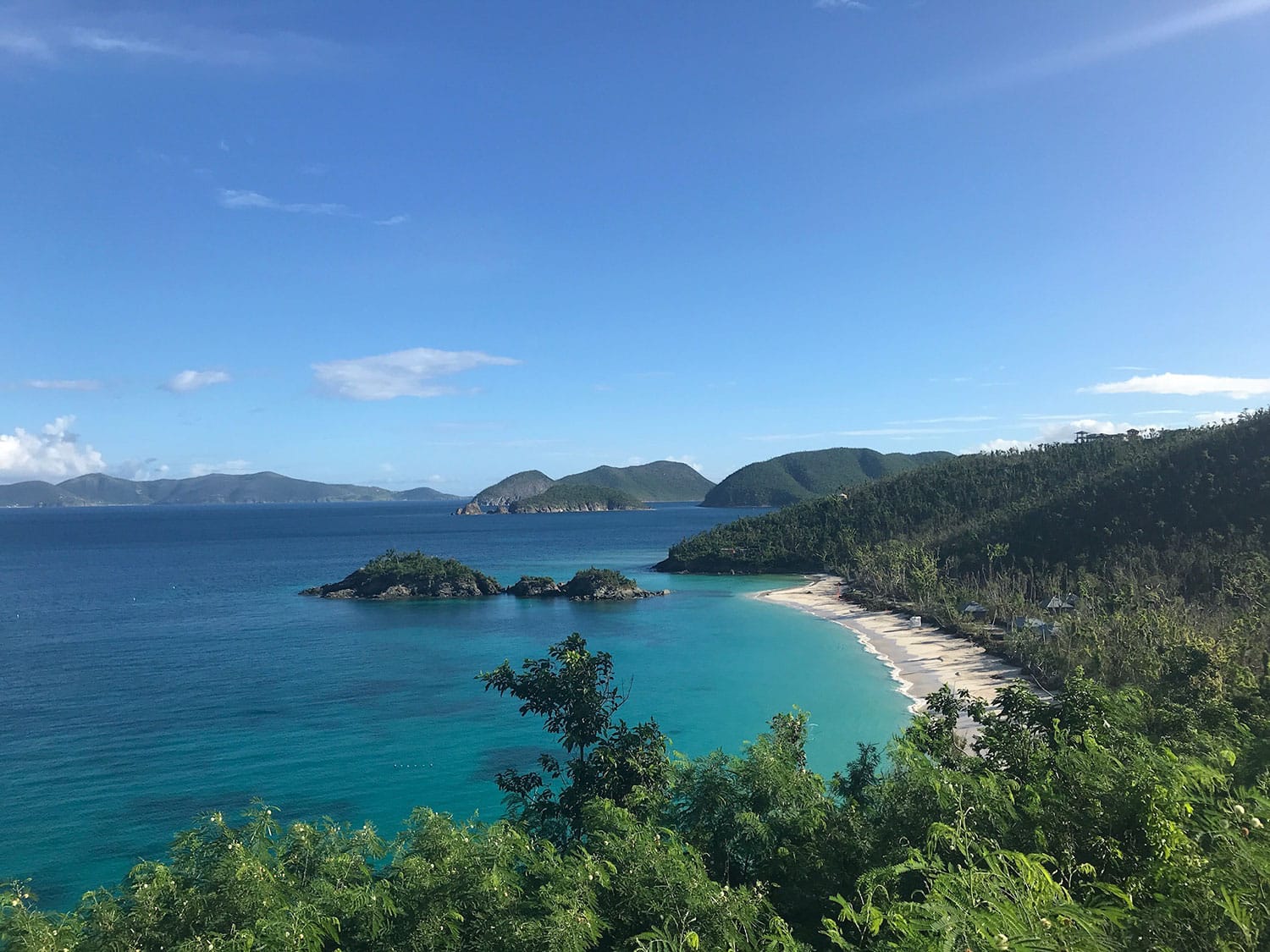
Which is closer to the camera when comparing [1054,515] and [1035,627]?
[1035,627]

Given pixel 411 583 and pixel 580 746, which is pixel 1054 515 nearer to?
pixel 580 746

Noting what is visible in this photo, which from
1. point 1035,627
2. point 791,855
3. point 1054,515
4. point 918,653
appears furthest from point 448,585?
point 791,855

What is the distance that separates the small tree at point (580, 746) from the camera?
16.0 meters

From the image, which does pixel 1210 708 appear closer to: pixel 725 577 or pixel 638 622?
pixel 638 622

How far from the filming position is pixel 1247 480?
54.9m

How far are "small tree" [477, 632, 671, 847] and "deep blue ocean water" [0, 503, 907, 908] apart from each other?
30.7 ft

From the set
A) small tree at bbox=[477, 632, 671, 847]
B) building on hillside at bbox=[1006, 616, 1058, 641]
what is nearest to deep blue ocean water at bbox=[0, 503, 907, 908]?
small tree at bbox=[477, 632, 671, 847]

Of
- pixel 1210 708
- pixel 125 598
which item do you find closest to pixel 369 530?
pixel 125 598

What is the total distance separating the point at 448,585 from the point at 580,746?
65914 millimetres

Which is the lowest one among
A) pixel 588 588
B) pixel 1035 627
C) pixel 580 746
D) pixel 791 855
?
pixel 588 588

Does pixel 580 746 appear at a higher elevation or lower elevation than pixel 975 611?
higher

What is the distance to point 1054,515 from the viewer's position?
67.1m

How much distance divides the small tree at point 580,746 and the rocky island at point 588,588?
5789 cm

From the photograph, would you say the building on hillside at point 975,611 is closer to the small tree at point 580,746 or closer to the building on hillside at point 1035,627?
the building on hillside at point 1035,627
